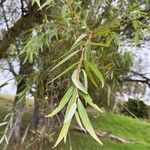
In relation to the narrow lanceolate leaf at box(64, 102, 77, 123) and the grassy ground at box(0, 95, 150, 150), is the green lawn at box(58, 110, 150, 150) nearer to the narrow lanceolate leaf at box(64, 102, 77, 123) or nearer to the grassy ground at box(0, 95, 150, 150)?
the grassy ground at box(0, 95, 150, 150)

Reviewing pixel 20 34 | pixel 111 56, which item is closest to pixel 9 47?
pixel 20 34

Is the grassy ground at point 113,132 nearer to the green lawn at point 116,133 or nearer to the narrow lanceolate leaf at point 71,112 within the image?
the green lawn at point 116,133

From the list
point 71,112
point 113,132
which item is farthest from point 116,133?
point 71,112

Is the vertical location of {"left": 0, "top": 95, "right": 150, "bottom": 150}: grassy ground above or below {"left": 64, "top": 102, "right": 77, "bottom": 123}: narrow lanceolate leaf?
below

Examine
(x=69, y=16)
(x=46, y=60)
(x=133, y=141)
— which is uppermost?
(x=69, y=16)

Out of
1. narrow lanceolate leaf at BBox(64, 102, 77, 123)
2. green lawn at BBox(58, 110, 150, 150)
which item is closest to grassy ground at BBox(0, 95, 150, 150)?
green lawn at BBox(58, 110, 150, 150)

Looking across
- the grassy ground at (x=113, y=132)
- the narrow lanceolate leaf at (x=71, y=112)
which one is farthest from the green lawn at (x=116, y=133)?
the narrow lanceolate leaf at (x=71, y=112)

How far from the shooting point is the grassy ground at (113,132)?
454 inches

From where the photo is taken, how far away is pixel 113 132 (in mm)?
13383

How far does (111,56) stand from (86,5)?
1.20 meters

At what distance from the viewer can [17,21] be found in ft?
22.5

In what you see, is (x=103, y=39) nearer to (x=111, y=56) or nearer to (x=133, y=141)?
(x=111, y=56)

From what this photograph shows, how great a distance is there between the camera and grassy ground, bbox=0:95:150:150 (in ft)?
37.8

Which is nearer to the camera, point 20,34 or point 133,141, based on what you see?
point 20,34
